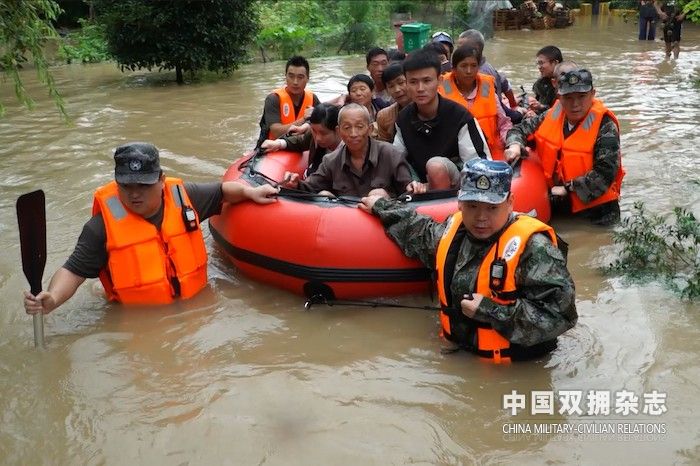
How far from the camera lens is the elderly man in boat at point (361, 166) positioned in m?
4.30

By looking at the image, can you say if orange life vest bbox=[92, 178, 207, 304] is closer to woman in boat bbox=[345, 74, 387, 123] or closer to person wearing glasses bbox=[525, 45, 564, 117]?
woman in boat bbox=[345, 74, 387, 123]

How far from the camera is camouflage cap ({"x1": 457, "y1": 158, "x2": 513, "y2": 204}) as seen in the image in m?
3.19

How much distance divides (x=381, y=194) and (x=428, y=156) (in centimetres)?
51

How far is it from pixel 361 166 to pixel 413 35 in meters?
4.91

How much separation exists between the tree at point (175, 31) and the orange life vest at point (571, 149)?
7876 millimetres

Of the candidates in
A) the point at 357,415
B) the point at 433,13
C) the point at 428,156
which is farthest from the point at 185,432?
the point at 433,13

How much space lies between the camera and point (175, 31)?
38.5 ft

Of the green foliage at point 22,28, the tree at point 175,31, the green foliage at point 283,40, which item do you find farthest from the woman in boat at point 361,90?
the green foliage at point 283,40

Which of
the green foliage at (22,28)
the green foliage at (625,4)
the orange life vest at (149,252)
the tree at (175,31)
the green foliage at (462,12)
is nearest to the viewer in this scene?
the orange life vest at (149,252)

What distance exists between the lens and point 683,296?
4.07m

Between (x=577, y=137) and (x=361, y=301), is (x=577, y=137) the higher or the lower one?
the higher one

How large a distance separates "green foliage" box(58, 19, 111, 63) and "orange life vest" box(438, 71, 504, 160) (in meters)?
11.2

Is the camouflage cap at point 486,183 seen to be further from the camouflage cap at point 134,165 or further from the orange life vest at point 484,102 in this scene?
the orange life vest at point 484,102

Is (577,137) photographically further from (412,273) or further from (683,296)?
(412,273)
